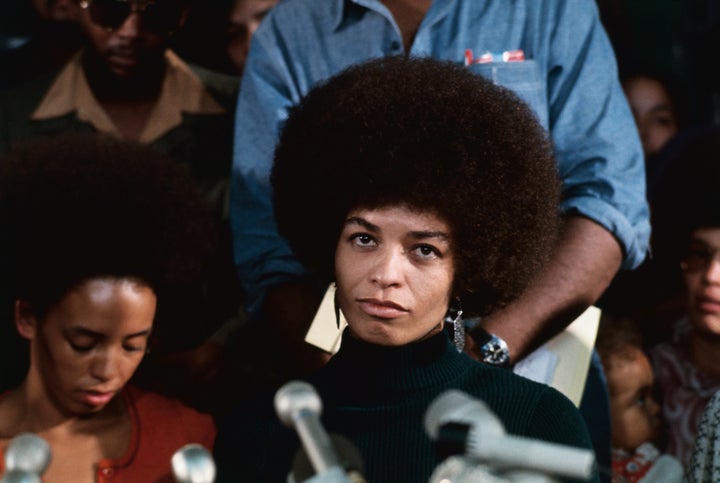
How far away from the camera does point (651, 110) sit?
3.83 metres

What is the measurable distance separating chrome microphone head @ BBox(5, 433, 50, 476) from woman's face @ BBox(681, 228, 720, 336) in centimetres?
209

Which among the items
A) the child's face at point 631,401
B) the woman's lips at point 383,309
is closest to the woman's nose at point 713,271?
the child's face at point 631,401

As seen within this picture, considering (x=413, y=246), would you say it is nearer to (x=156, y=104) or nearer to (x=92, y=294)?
(x=92, y=294)

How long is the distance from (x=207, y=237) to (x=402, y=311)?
1.02m

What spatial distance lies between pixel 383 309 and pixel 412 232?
14 cm

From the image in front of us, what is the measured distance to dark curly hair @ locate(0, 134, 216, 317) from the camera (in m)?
2.61

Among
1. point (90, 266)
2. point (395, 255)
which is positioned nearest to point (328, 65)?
point (90, 266)

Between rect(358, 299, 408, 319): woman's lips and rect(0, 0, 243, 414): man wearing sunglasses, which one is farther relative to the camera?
rect(0, 0, 243, 414): man wearing sunglasses

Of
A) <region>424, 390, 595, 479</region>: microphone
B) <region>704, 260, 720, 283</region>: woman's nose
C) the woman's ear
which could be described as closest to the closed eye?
<region>424, 390, 595, 479</region>: microphone

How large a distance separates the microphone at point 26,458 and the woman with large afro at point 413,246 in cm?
58

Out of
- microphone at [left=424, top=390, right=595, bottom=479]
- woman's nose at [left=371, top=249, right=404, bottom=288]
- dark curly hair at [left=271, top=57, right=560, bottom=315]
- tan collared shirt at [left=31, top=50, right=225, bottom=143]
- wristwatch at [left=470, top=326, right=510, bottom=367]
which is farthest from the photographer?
tan collared shirt at [left=31, top=50, right=225, bottom=143]

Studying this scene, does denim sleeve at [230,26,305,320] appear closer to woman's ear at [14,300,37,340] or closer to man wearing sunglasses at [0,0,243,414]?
man wearing sunglasses at [0,0,243,414]

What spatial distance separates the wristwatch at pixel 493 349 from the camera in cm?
236

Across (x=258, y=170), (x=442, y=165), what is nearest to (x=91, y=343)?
(x=258, y=170)
